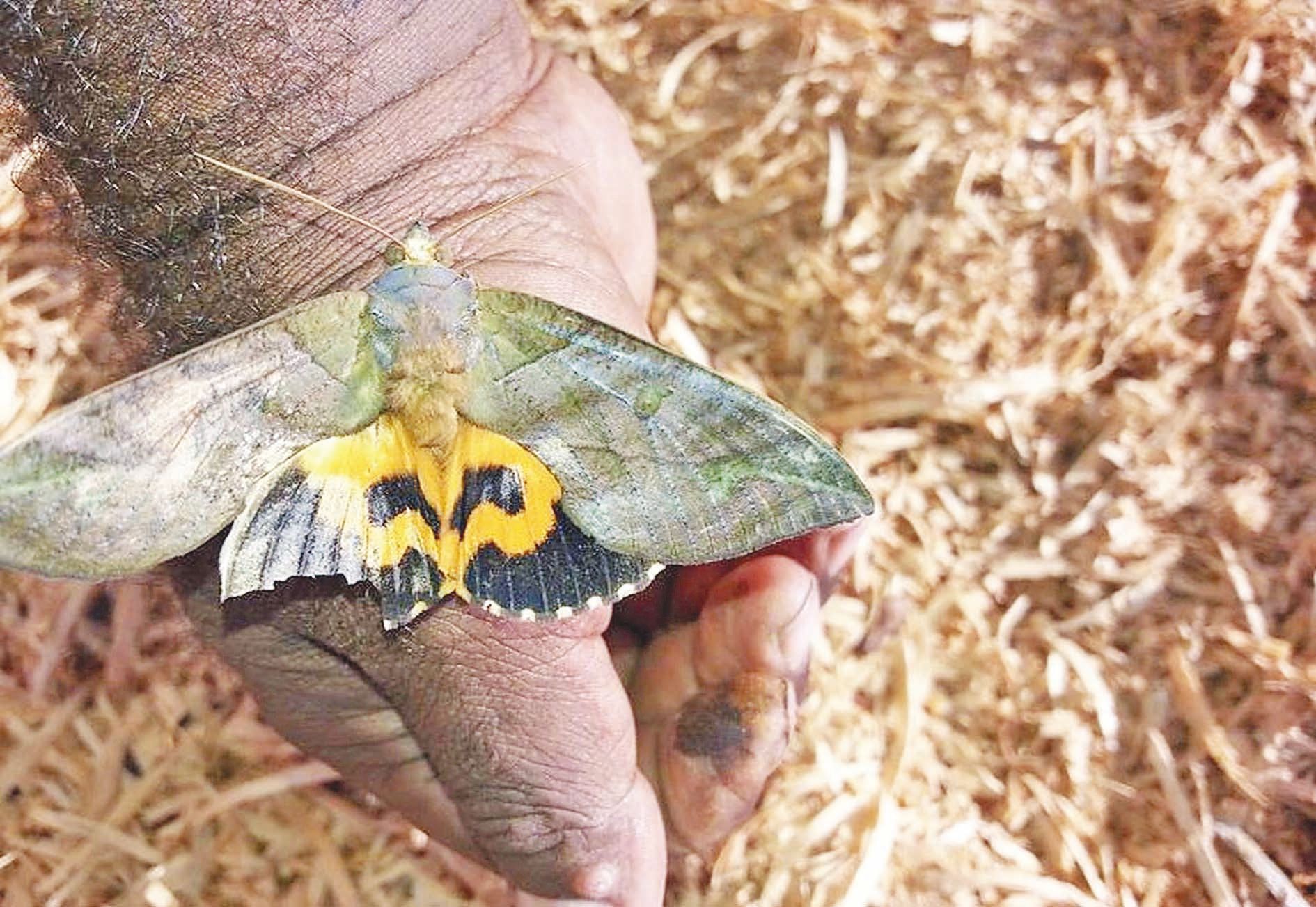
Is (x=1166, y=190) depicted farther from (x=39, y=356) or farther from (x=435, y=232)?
(x=39, y=356)

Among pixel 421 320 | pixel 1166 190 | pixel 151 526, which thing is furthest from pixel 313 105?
pixel 1166 190

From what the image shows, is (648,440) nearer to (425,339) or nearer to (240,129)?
(425,339)

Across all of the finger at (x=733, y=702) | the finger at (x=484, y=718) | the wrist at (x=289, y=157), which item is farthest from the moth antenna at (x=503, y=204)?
the finger at (x=733, y=702)

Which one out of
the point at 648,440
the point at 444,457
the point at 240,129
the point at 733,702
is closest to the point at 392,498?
the point at 444,457

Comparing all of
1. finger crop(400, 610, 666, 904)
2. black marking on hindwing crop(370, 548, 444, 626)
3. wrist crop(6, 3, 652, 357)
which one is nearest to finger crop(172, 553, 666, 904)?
finger crop(400, 610, 666, 904)

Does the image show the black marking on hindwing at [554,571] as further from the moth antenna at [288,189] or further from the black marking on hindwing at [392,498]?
the moth antenna at [288,189]

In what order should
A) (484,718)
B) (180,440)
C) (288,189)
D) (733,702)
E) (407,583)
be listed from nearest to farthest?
1. (180,440)
2. (407,583)
3. (288,189)
4. (484,718)
5. (733,702)
